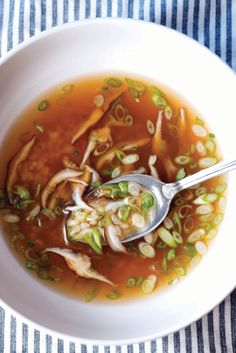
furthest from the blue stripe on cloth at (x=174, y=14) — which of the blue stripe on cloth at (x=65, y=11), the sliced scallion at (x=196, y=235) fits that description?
the sliced scallion at (x=196, y=235)

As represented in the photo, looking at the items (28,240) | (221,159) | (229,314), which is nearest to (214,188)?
(221,159)

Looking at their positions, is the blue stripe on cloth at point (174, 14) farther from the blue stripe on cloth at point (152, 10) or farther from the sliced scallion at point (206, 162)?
Result: the sliced scallion at point (206, 162)

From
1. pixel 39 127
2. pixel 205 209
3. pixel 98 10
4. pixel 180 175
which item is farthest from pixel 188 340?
pixel 98 10

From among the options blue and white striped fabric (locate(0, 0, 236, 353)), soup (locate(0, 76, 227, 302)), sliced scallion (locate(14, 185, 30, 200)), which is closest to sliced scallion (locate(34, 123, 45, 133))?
soup (locate(0, 76, 227, 302))

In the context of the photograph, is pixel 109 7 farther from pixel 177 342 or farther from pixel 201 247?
pixel 177 342

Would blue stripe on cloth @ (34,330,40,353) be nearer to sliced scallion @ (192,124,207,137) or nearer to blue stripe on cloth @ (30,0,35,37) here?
sliced scallion @ (192,124,207,137)

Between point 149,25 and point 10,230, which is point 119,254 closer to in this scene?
point 10,230
